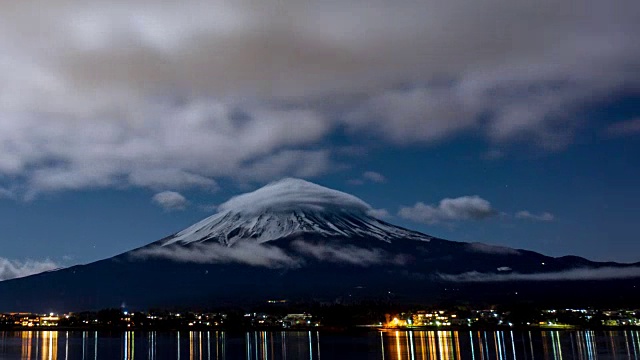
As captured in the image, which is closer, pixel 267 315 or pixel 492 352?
pixel 492 352

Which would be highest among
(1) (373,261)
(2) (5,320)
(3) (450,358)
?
(1) (373,261)

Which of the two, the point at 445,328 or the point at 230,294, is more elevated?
the point at 230,294

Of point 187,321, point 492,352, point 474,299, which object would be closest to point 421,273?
point 474,299

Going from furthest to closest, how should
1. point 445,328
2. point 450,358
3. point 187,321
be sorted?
point 187,321
point 445,328
point 450,358

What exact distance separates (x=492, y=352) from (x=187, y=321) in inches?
3493

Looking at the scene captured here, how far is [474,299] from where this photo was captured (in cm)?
15438

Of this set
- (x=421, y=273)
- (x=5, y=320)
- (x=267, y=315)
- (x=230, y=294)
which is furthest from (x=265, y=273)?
(x=5, y=320)

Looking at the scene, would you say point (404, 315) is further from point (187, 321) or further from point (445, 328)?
point (187, 321)

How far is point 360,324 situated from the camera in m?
124

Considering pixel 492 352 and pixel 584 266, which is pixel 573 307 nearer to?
pixel 584 266

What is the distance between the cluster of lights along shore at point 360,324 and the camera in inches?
4348

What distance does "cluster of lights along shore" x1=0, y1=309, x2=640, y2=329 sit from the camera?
110 m

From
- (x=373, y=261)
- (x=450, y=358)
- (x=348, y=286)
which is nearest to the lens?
(x=450, y=358)

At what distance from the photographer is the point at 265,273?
196500mm
